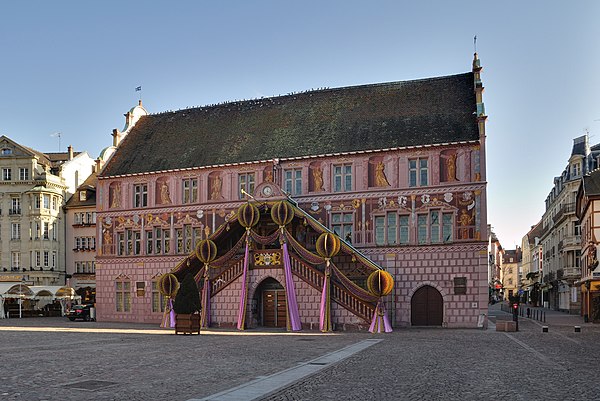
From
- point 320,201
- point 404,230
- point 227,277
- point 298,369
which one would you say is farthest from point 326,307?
point 298,369

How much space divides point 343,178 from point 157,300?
50.9 feet

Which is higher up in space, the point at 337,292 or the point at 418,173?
the point at 418,173

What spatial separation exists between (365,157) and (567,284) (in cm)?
3982

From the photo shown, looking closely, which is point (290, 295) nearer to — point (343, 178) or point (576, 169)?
point (343, 178)

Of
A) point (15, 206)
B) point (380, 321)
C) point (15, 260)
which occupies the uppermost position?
point (15, 206)

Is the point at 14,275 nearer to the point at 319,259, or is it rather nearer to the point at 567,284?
the point at 319,259

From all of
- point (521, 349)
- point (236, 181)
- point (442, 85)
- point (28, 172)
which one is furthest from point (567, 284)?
point (28, 172)

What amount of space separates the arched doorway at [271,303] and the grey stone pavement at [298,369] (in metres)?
12.4

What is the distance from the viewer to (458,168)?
129ft

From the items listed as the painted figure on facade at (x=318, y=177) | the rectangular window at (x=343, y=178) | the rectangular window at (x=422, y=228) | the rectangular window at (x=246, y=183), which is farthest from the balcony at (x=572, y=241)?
the rectangular window at (x=246, y=183)

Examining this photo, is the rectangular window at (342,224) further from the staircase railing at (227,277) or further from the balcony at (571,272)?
the balcony at (571,272)

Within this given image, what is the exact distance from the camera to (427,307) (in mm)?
39656

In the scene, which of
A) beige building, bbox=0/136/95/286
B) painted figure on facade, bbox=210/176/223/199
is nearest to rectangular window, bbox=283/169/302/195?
painted figure on facade, bbox=210/176/223/199

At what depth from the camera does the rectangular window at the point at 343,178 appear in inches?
1650
